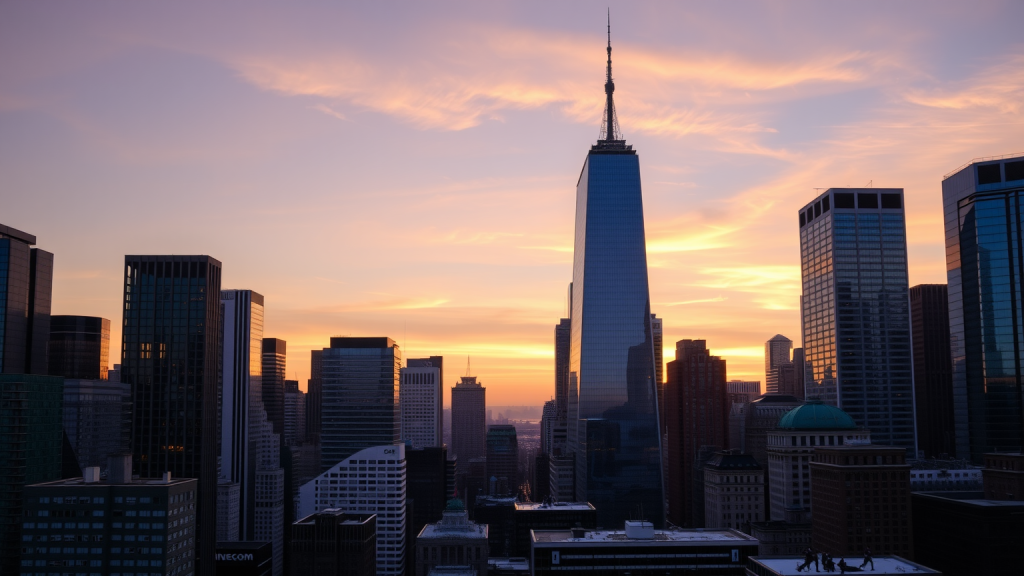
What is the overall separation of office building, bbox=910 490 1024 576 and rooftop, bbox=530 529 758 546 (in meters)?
36.5

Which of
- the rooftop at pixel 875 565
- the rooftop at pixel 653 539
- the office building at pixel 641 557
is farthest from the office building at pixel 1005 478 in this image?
the office building at pixel 641 557

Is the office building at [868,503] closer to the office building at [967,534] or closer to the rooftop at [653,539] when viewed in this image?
the office building at [967,534]

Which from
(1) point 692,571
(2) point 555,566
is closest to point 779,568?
(1) point 692,571

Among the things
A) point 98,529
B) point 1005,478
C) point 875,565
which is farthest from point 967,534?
point 98,529

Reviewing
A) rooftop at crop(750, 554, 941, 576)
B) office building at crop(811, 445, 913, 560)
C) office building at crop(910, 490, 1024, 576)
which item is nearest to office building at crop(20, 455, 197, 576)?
rooftop at crop(750, 554, 941, 576)

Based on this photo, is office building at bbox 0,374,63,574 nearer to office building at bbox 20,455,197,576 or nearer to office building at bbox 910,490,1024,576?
office building at bbox 20,455,197,576

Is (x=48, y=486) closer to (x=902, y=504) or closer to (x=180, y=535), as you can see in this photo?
(x=180, y=535)

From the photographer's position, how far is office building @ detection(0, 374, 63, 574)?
600 feet

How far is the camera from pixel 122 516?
153m

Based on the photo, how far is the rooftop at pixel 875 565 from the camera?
466 ft

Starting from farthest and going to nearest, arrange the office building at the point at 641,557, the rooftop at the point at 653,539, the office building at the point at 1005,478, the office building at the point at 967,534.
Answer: the office building at the point at 1005,478, the rooftop at the point at 653,539, the office building at the point at 641,557, the office building at the point at 967,534

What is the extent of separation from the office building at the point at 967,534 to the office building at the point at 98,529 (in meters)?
152

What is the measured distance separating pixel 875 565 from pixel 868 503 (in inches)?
1549

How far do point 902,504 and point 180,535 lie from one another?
14379 centimetres
